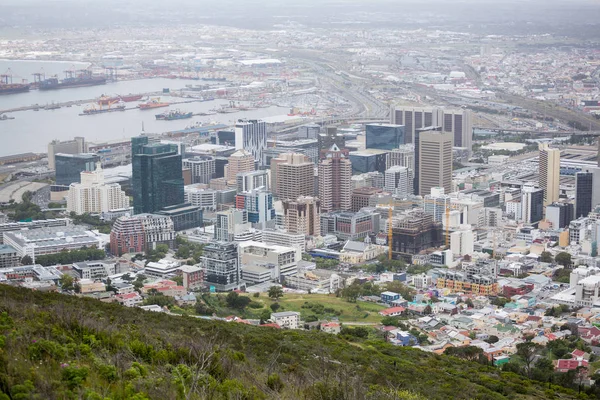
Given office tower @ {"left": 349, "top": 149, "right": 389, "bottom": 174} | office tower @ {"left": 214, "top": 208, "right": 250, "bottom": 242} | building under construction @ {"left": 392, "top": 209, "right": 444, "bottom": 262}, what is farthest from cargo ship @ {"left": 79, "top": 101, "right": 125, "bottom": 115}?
building under construction @ {"left": 392, "top": 209, "right": 444, "bottom": 262}

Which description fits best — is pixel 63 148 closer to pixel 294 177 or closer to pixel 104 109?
pixel 294 177

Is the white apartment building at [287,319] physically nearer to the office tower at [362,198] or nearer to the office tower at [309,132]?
the office tower at [362,198]

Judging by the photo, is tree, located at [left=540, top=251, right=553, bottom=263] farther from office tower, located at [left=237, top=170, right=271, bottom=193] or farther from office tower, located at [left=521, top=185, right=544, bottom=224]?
office tower, located at [left=237, top=170, right=271, bottom=193]

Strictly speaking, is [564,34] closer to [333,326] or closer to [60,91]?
[60,91]

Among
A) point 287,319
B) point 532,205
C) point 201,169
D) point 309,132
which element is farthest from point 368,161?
point 287,319

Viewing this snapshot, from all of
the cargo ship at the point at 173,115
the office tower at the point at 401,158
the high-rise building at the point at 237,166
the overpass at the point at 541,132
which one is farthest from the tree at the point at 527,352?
the cargo ship at the point at 173,115

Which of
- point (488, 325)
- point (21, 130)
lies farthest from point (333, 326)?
point (21, 130)
